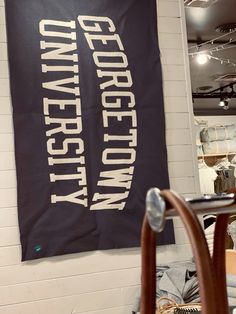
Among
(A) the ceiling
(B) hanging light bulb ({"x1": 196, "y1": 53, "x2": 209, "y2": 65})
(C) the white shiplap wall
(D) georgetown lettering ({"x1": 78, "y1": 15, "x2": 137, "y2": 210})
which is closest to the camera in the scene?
(C) the white shiplap wall

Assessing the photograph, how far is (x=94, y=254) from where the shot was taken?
2.63 meters

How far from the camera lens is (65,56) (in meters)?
2.62

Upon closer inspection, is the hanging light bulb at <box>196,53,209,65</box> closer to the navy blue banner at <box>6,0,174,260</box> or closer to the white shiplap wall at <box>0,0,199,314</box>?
the white shiplap wall at <box>0,0,199,314</box>

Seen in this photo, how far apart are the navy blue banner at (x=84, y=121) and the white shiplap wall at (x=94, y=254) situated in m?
0.07

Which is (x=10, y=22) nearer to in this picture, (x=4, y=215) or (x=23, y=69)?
(x=23, y=69)

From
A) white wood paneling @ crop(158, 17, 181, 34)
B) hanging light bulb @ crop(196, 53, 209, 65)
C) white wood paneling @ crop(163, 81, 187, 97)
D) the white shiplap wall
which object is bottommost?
the white shiplap wall

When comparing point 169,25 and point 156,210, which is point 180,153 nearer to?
point 169,25

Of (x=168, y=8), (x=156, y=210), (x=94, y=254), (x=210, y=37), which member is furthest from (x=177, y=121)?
(x=210, y=37)

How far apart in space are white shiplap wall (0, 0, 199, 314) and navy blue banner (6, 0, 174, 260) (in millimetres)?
67

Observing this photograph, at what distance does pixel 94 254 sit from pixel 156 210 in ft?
6.55

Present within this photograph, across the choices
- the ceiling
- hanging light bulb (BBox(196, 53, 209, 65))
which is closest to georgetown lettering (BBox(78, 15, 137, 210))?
the ceiling

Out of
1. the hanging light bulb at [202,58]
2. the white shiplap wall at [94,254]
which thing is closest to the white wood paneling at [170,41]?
the white shiplap wall at [94,254]

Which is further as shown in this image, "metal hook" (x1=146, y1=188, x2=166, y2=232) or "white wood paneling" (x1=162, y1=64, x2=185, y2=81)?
"white wood paneling" (x1=162, y1=64, x2=185, y2=81)

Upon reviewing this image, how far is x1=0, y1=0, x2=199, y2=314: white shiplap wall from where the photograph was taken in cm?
249
